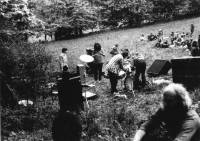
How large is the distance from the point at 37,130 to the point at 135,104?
332 cm

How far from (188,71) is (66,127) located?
584 cm

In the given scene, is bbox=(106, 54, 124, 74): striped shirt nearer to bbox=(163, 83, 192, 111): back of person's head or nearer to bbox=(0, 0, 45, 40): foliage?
bbox=(0, 0, 45, 40): foliage

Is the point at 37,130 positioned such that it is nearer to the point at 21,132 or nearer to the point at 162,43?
the point at 21,132

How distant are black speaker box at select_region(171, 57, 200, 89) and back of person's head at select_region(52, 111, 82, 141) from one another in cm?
548

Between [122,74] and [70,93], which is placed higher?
[122,74]

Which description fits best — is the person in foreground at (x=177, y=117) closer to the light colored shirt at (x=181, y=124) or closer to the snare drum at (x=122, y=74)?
the light colored shirt at (x=181, y=124)

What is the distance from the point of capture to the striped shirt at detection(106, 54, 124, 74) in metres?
9.91

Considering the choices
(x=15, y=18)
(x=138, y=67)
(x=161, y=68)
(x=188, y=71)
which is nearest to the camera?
(x=15, y=18)

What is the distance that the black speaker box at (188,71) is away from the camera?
9531 millimetres

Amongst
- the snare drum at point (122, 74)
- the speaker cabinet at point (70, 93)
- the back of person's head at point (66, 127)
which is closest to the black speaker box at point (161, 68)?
the snare drum at point (122, 74)

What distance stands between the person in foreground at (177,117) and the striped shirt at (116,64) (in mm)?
6256

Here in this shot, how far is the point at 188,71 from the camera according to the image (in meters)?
9.70

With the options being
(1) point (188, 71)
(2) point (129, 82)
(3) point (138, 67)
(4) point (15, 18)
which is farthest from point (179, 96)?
(4) point (15, 18)

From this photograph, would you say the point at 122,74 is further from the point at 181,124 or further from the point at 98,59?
the point at 181,124
